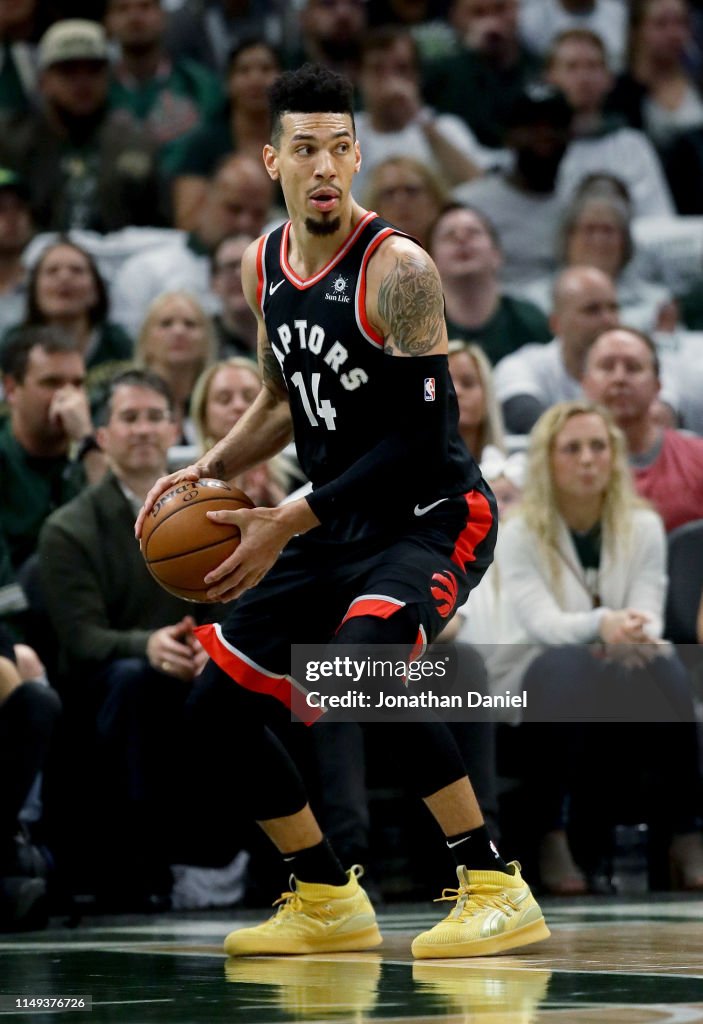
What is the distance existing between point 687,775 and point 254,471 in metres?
2.16

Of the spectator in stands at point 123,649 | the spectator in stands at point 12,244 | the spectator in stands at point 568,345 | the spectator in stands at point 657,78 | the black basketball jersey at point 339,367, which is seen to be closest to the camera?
the black basketball jersey at point 339,367

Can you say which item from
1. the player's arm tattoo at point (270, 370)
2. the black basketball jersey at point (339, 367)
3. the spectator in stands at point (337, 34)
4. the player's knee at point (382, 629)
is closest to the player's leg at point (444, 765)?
the player's knee at point (382, 629)

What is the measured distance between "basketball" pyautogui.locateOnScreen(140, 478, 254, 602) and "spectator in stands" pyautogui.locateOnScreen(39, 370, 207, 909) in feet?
5.28

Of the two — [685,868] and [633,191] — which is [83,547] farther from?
[633,191]

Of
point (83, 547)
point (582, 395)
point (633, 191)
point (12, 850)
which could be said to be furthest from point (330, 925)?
point (633, 191)

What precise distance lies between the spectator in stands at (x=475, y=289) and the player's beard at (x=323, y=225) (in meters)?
4.37

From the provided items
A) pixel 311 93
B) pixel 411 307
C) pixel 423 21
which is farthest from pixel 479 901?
pixel 423 21

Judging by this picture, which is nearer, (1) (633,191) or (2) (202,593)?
(2) (202,593)

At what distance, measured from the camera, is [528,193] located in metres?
10.7

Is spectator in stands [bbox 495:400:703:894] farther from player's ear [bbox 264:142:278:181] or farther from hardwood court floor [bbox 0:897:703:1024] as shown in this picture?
player's ear [bbox 264:142:278:181]

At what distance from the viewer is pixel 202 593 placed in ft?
15.3

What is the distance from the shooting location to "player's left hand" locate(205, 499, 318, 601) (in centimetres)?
447

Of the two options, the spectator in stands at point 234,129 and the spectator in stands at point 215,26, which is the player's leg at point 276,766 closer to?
the spectator in stands at point 234,129

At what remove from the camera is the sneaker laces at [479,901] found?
4.64 m
